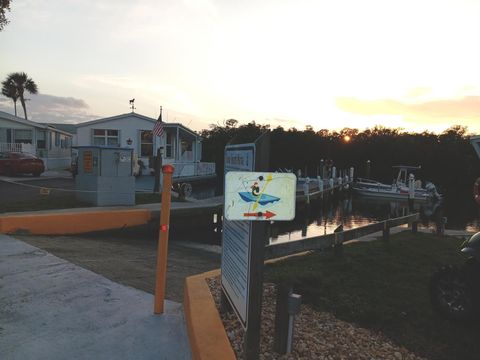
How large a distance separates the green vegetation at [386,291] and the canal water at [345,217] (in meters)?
7.51

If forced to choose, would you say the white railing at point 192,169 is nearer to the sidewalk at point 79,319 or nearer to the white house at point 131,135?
the white house at point 131,135

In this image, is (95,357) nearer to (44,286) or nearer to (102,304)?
(102,304)

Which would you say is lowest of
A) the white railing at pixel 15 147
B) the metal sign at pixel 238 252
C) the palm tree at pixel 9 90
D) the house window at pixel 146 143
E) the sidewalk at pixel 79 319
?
the sidewalk at pixel 79 319

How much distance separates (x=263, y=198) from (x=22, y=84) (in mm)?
75468

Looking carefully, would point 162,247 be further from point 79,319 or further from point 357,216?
point 357,216

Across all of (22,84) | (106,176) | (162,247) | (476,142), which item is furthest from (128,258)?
(22,84)

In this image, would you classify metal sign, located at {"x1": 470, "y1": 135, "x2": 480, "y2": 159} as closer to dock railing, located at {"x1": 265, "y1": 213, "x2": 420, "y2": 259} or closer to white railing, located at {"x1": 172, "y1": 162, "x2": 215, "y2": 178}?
dock railing, located at {"x1": 265, "y1": 213, "x2": 420, "y2": 259}

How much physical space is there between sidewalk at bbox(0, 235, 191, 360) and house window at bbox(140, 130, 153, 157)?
79.4 feet

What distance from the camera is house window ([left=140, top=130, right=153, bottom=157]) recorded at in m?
29.6

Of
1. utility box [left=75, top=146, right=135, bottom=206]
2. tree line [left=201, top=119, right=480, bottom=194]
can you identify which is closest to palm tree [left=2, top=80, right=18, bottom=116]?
tree line [left=201, top=119, right=480, bottom=194]

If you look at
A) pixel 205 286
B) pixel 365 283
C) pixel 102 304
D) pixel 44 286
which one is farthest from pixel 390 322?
pixel 44 286

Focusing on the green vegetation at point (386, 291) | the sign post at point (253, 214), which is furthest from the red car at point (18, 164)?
the sign post at point (253, 214)

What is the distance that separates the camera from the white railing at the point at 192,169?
28.4 metres

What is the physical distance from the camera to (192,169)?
1246 inches
